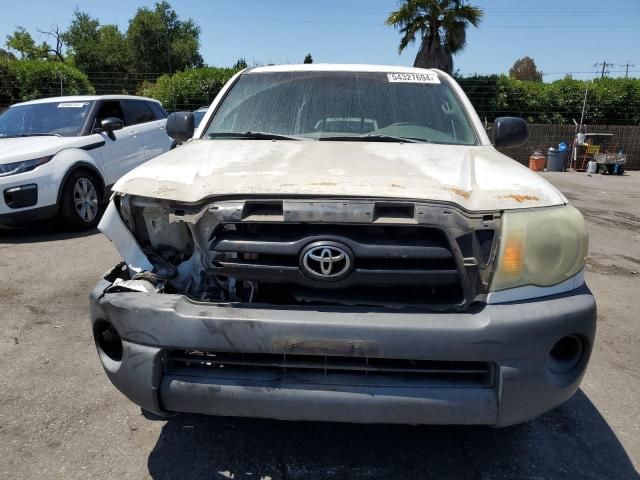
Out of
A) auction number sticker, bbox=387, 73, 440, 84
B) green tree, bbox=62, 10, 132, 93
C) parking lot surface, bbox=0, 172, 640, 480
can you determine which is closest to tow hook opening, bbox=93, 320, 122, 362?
parking lot surface, bbox=0, 172, 640, 480

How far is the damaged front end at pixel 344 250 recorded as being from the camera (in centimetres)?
213

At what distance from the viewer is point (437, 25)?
2159cm

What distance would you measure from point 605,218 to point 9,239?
926cm

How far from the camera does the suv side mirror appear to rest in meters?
7.52

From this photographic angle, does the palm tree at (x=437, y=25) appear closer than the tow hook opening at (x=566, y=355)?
Result: No

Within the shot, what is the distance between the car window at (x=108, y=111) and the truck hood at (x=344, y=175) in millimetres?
5502

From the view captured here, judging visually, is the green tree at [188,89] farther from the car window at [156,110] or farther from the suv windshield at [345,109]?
the suv windshield at [345,109]

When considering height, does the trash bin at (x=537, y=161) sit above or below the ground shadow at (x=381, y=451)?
below

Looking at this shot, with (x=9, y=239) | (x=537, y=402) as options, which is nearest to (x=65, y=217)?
(x=9, y=239)

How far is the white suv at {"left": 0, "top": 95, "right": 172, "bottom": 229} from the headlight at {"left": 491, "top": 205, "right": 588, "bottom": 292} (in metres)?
6.15

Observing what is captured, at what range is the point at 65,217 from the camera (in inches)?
279

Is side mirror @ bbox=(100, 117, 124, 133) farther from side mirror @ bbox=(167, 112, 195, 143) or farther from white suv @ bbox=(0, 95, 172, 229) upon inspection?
side mirror @ bbox=(167, 112, 195, 143)

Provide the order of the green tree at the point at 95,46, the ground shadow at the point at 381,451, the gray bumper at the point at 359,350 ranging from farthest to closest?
the green tree at the point at 95,46, the ground shadow at the point at 381,451, the gray bumper at the point at 359,350

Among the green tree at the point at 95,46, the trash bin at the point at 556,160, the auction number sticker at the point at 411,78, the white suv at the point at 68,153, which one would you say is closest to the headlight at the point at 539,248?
the auction number sticker at the point at 411,78
